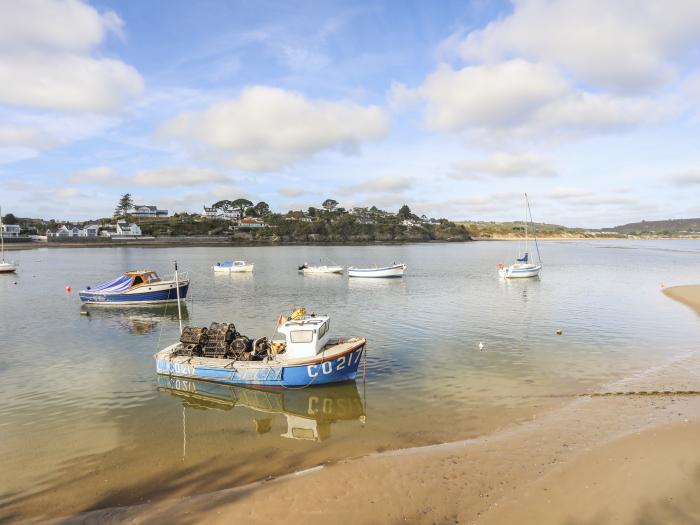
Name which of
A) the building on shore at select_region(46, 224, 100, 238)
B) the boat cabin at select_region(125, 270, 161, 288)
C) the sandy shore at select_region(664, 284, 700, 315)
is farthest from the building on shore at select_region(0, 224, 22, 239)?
the sandy shore at select_region(664, 284, 700, 315)

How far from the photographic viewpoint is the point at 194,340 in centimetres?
2108

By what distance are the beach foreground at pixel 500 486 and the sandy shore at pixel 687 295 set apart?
104 feet

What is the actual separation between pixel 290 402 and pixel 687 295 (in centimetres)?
4672

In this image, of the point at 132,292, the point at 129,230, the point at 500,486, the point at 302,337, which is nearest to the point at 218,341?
the point at 302,337

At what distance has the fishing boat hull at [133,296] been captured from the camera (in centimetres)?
4219

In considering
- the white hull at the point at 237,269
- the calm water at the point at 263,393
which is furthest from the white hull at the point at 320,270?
the calm water at the point at 263,393

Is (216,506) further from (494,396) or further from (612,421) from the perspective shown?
(612,421)

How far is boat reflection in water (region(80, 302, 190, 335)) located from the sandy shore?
46.6m

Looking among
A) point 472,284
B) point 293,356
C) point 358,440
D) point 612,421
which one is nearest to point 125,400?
point 293,356

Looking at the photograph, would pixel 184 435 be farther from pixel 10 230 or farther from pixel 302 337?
pixel 10 230

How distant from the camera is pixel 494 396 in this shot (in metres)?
18.1

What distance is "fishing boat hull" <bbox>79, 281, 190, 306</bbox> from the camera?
4219 cm

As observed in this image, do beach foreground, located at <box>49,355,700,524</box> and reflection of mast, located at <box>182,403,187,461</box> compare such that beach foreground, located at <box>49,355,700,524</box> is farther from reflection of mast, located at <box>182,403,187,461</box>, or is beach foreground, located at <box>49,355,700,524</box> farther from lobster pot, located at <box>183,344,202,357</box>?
lobster pot, located at <box>183,344,202,357</box>

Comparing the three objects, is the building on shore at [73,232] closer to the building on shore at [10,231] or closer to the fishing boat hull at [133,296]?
the building on shore at [10,231]
